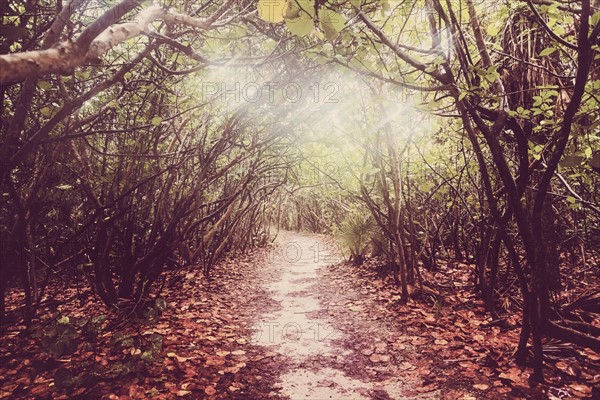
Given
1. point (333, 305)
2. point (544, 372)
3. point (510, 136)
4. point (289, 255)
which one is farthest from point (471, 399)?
point (289, 255)

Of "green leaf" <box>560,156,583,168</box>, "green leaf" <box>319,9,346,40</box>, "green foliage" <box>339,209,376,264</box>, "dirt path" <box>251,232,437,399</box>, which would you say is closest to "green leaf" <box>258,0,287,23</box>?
"green leaf" <box>319,9,346,40</box>

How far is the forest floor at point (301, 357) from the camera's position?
Answer: 2758 mm

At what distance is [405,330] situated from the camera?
411cm

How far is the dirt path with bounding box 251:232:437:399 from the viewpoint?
2.94 m

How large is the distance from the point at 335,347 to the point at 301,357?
45cm

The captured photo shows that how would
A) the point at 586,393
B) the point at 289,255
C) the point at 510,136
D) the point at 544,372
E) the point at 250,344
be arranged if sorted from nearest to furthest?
the point at 586,393 < the point at 544,372 < the point at 250,344 < the point at 510,136 < the point at 289,255

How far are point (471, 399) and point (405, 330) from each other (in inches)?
59.6

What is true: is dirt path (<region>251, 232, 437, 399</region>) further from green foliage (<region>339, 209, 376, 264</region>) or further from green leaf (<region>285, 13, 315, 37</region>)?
green leaf (<region>285, 13, 315, 37</region>)

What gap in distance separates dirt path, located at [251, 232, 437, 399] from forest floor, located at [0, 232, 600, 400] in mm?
13

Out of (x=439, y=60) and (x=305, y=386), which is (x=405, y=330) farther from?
(x=439, y=60)

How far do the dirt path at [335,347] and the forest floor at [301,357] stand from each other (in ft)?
0.04

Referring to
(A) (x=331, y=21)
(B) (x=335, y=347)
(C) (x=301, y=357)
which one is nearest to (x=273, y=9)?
(A) (x=331, y=21)

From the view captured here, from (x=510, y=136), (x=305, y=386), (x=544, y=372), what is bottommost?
(x=305, y=386)

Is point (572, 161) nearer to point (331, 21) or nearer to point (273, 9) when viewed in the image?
point (331, 21)
